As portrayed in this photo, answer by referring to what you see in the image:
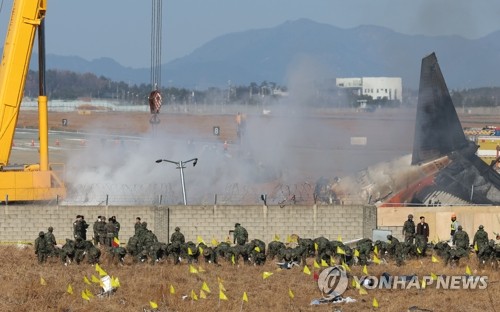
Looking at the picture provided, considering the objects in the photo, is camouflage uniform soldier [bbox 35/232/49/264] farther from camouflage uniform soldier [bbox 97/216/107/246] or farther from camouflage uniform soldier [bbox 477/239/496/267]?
camouflage uniform soldier [bbox 477/239/496/267]

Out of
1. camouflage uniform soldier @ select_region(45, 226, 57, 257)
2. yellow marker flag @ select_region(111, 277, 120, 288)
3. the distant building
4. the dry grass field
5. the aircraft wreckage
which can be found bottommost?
the dry grass field

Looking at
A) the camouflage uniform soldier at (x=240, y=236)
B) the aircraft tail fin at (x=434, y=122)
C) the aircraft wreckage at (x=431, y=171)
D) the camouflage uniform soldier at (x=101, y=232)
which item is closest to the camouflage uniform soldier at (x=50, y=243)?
the camouflage uniform soldier at (x=101, y=232)

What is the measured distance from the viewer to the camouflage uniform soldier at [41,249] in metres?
37.3

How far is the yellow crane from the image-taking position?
44.7 metres

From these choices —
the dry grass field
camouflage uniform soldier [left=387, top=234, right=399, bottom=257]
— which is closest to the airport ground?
the dry grass field

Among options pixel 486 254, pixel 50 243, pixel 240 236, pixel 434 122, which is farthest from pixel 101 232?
pixel 434 122

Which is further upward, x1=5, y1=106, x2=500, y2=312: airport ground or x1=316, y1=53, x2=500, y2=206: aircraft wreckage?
x1=316, y1=53, x2=500, y2=206: aircraft wreckage

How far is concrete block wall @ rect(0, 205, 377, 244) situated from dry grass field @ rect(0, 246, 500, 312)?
5.20 meters

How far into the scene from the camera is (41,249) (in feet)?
123

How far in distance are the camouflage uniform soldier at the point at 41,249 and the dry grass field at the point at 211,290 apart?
0.89ft

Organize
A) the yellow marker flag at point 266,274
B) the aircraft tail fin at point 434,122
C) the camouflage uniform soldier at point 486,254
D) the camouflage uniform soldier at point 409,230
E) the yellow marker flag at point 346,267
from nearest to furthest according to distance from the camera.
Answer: the yellow marker flag at point 266,274
the yellow marker flag at point 346,267
the camouflage uniform soldier at point 486,254
the camouflage uniform soldier at point 409,230
the aircraft tail fin at point 434,122

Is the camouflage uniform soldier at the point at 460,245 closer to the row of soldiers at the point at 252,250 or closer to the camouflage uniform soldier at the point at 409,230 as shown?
the row of soldiers at the point at 252,250

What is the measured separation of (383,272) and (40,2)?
19.9 meters

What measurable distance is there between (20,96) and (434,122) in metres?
20.6
